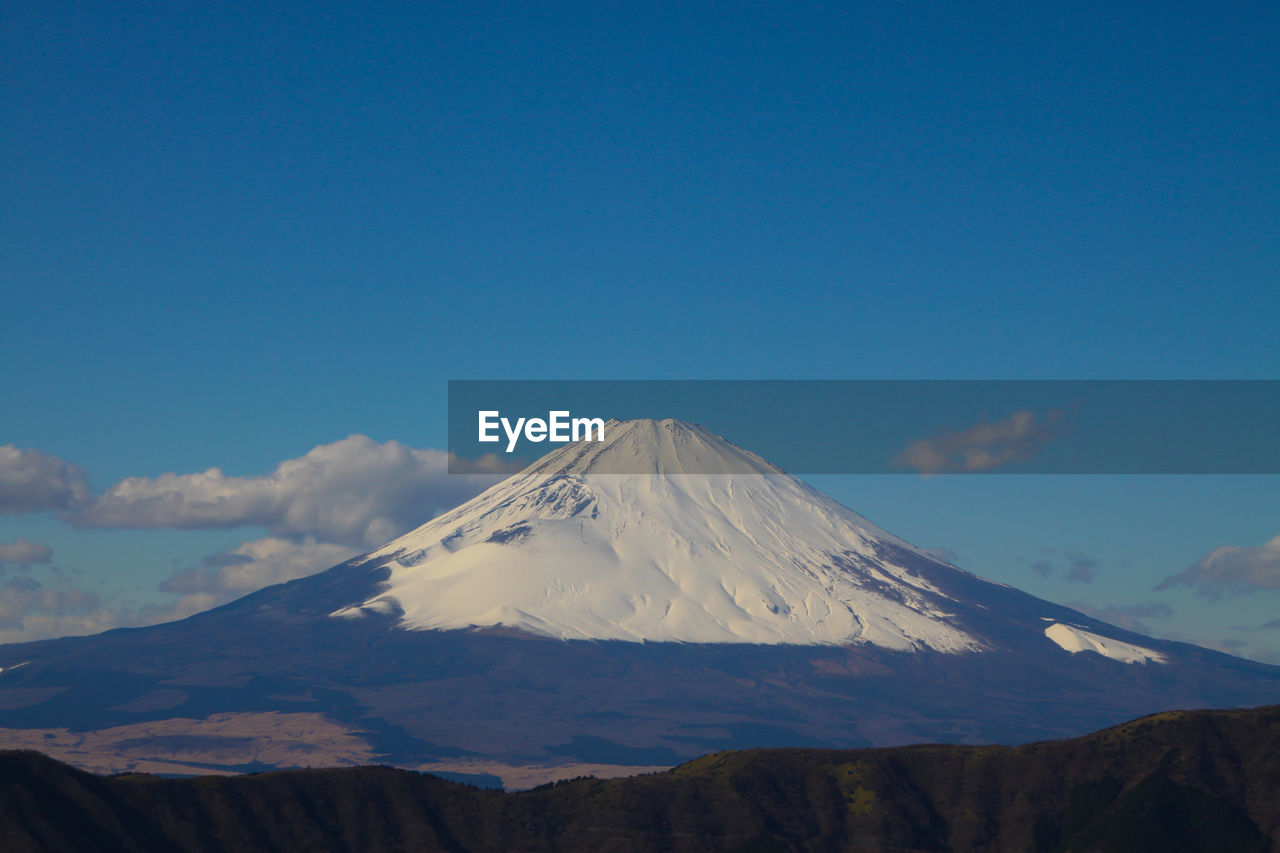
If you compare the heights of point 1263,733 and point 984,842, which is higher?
point 1263,733

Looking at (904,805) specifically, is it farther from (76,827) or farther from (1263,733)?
(76,827)

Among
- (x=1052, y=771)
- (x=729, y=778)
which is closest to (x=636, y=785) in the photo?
(x=729, y=778)

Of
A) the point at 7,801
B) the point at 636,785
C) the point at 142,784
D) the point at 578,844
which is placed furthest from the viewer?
the point at 636,785

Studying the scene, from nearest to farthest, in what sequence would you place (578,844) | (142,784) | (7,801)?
(7,801)
(142,784)
(578,844)

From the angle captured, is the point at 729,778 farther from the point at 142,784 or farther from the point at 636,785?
the point at 142,784

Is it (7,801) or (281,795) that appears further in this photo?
(281,795)

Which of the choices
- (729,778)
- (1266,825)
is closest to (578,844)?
(729,778)
